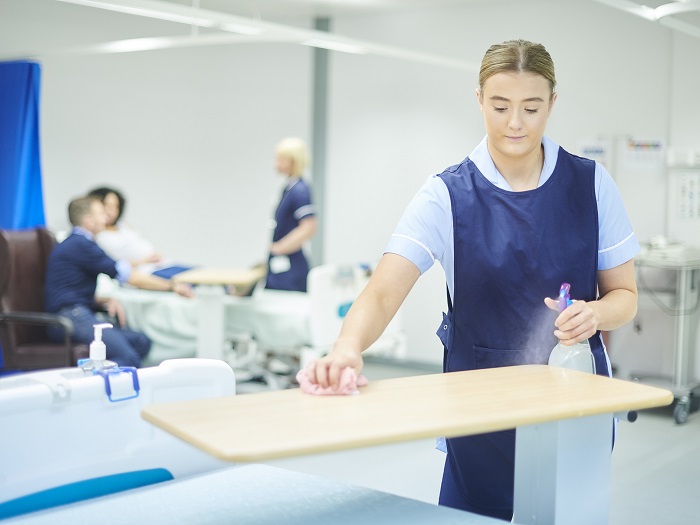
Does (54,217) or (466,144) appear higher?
(466,144)

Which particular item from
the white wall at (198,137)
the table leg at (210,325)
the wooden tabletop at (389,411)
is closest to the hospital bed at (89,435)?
the wooden tabletop at (389,411)

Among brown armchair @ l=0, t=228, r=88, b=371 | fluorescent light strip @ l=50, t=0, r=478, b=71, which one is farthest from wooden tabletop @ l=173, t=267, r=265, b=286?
fluorescent light strip @ l=50, t=0, r=478, b=71

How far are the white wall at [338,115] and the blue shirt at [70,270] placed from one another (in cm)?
200

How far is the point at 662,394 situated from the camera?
1582mm

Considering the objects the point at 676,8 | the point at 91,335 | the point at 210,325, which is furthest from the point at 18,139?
the point at 676,8

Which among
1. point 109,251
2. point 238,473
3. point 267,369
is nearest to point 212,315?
point 267,369

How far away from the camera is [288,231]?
614 cm

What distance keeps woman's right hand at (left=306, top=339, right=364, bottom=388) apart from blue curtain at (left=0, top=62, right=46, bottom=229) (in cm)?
452

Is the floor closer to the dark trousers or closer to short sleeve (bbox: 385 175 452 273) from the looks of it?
the dark trousers

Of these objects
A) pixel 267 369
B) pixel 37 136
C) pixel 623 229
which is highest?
pixel 37 136

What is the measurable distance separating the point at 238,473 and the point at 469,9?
556cm

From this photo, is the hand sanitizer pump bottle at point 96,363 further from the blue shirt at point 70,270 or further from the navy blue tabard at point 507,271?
the blue shirt at point 70,270

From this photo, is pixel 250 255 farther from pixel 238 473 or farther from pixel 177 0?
pixel 238 473

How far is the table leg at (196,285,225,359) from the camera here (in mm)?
5352
